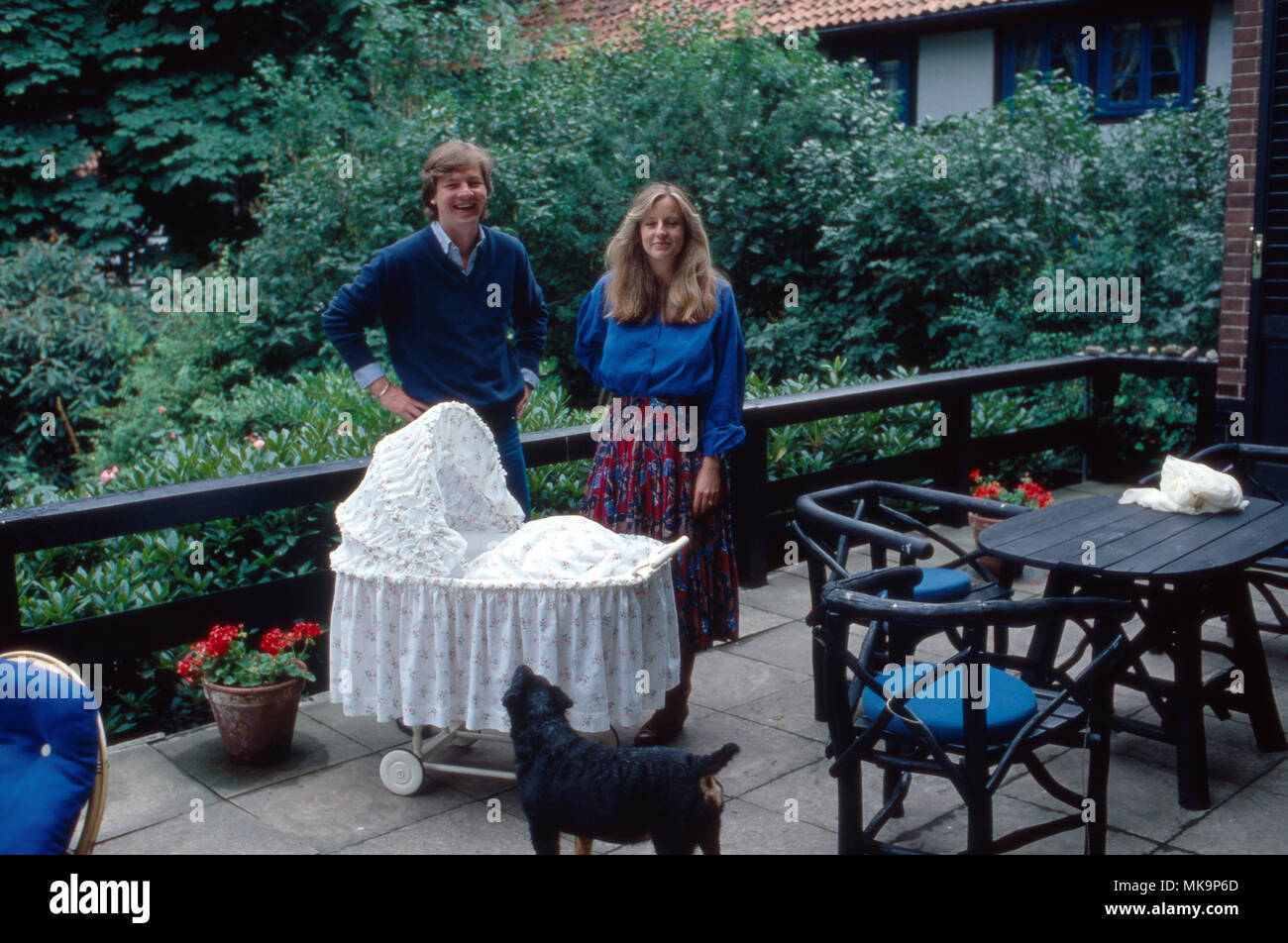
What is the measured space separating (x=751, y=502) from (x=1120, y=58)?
43.2 ft

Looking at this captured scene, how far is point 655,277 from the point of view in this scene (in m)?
4.40

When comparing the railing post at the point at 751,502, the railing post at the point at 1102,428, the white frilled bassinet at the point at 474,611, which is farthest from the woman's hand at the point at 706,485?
the railing post at the point at 1102,428

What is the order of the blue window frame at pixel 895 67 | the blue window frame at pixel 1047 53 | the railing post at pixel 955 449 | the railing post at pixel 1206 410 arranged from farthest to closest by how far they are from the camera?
1. the blue window frame at pixel 895 67
2. the blue window frame at pixel 1047 53
3. the railing post at pixel 1206 410
4. the railing post at pixel 955 449

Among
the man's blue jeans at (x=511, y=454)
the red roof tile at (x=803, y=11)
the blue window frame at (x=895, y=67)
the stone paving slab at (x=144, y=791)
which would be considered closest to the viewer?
the stone paving slab at (x=144, y=791)

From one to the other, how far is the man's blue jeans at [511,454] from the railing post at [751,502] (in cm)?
179

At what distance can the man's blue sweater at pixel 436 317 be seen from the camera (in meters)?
4.33

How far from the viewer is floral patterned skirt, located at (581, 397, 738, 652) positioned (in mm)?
4367

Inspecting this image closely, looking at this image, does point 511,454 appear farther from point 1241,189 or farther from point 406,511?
point 1241,189

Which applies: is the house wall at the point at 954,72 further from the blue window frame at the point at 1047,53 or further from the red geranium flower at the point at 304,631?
the red geranium flower at the point at 304,631

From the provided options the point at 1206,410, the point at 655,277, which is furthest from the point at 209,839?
the point at 1206,410

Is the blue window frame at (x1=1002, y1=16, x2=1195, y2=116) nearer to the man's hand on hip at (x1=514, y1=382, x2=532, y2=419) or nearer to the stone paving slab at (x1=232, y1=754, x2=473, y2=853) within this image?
the man's hand on hip at (x1=514, y1=382, x2=532, y2=419)

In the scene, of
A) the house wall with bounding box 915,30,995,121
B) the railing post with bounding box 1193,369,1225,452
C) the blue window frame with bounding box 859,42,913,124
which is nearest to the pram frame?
the railing post with bounding box 1193,369,1225,452

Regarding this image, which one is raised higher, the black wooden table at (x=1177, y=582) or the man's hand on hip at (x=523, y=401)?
the man's hand on hip at (x=523, y=401)

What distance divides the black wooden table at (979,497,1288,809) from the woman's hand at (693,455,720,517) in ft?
3.07
